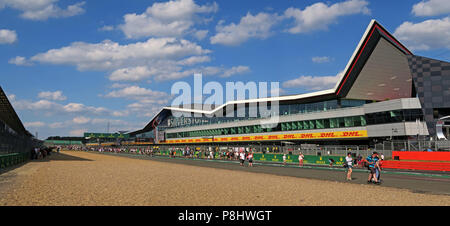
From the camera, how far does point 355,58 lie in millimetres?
52969

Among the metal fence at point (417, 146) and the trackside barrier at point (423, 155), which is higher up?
the metal fence at point (417, 146)

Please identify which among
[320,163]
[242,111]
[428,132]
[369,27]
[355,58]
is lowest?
[320,163]

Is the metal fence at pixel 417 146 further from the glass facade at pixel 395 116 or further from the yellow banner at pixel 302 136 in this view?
the yellow banner at pixel 302 136

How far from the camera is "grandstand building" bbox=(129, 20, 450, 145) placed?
136 ft

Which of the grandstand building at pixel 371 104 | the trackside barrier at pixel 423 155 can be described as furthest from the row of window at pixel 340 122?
the trackside barrier at pixel 423 155

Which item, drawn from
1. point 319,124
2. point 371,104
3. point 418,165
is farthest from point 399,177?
point 319,124

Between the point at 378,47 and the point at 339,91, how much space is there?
374 inches

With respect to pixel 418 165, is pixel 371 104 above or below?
above

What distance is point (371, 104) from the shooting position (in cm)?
4678

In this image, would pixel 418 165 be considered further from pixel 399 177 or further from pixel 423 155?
pixel 399 177

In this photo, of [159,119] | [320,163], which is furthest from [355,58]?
[159,119]

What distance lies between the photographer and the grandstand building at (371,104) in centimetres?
4144

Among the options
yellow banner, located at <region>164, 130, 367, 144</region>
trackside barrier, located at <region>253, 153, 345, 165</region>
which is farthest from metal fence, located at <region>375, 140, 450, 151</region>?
yellow banner, located at <region>164, 130, 367, 144</region>
